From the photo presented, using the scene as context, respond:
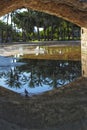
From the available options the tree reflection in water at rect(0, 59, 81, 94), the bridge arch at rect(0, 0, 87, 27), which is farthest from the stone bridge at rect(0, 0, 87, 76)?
the tree reflection in water at rect(0, 59, 81, 94)

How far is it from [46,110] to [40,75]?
17.0 feet

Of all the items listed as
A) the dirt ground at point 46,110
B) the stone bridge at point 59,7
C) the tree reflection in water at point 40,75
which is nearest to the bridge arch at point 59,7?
the stone bridge at point 59,7

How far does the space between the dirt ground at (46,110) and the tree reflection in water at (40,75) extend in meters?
1.36

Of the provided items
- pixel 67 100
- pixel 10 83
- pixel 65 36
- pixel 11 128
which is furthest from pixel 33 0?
pixel 65 36

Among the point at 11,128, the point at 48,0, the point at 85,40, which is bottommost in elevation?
the point at 11,128

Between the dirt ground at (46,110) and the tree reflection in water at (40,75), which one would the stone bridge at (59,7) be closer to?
the tree reflection in water at (40,75)

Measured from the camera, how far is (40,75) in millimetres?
11359

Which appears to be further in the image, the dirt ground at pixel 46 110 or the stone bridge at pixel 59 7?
the stone bridge at pixel 59 7

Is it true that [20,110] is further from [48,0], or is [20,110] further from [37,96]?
[48,0]

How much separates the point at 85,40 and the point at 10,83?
20.4ft

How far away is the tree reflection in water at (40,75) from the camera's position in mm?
9780

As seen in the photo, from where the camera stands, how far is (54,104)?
6715mm

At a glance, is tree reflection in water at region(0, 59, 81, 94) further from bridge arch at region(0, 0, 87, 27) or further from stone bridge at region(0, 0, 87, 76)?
bridge arch at region(0, 0, 87, 27)

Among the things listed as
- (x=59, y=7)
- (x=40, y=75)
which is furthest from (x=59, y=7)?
(x=40, y=75)
